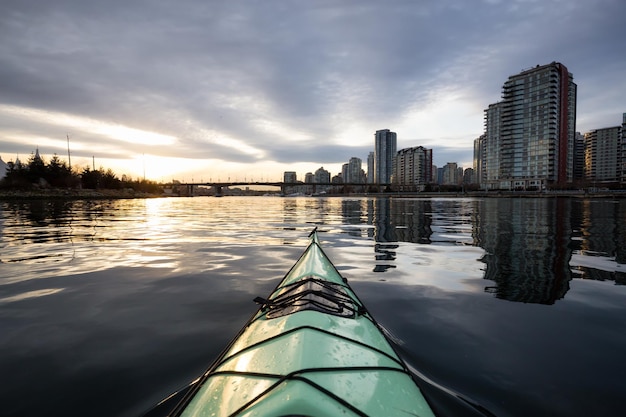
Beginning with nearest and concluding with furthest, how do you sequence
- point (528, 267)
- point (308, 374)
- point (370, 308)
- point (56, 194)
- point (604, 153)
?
point (308, 374) < point (370, 308) < point (528, 267) < point (56, 194) < point (604, 153)

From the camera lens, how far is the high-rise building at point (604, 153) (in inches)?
7047

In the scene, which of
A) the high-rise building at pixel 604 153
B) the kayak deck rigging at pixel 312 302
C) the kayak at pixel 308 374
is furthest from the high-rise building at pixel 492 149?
the kayak at pixel 308 374

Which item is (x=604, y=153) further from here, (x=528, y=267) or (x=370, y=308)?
(x=370, y=308)

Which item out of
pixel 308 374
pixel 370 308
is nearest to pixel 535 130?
pixel 370 308

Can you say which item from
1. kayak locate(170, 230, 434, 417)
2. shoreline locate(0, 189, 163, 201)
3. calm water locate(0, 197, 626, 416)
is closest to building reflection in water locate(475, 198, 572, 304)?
calm water locate(0, 197, 626, 416)

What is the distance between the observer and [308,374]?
238 cm

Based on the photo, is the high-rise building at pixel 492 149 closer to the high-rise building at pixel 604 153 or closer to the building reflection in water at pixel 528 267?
the high-rise building at pixel 604 153

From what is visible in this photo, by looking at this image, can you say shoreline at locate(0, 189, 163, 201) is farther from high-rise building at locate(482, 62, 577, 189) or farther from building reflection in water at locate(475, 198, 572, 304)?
high-rise building at locate(482, 62, 577, 189)

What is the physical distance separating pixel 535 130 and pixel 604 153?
102 metres

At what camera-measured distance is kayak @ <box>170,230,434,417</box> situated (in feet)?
7.02

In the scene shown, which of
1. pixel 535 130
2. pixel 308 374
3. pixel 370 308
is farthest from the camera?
pixel 535 130

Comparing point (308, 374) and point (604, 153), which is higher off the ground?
point (604, 153)

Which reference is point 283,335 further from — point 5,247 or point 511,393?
point 5,247

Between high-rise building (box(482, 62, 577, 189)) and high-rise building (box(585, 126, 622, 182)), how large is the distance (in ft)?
242
